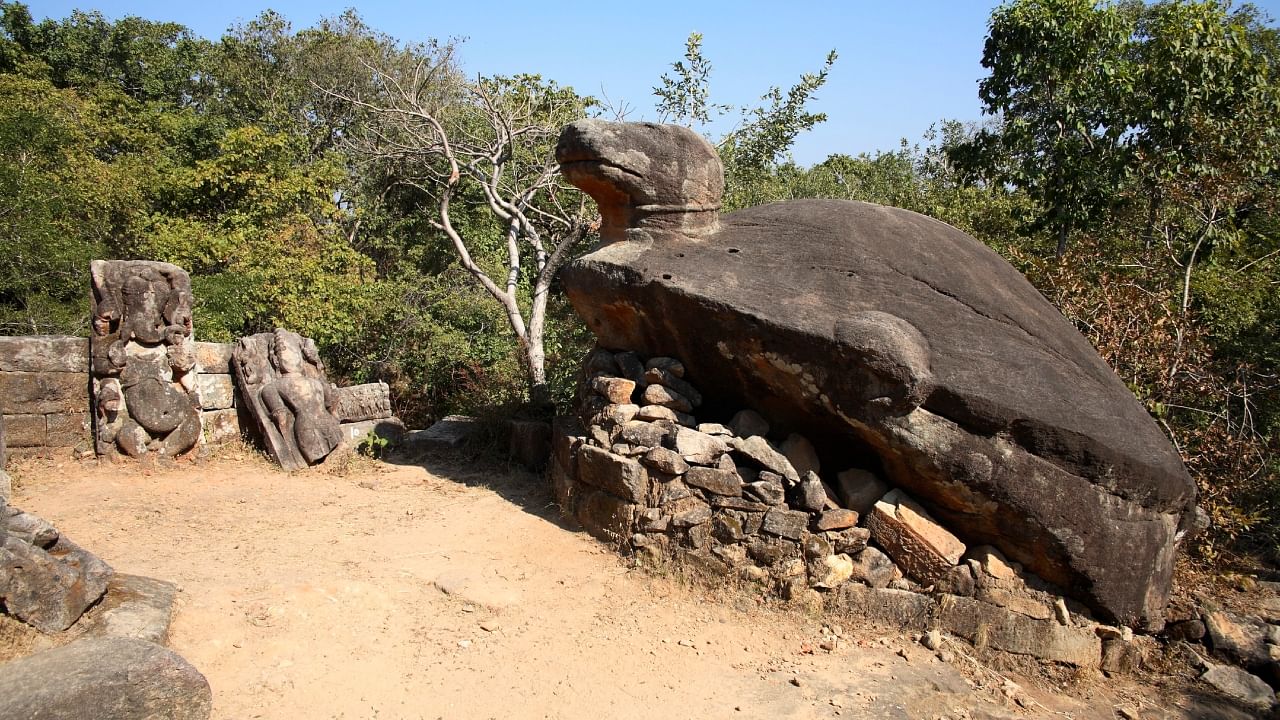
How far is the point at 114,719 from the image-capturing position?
3.35 m

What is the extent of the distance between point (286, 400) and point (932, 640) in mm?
6202

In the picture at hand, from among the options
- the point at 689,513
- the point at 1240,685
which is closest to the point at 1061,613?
the point at 1240,685

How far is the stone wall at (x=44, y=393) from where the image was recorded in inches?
293

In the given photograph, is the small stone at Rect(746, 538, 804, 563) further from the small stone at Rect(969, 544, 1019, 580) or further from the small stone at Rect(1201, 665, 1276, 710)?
the small stone at Rect(1201, 665, 1276, 710)

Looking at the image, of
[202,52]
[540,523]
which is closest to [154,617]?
[540,523]

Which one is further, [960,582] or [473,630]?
[960,582]

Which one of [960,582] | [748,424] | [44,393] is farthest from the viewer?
[44,393]

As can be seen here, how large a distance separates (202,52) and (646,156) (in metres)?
16.7

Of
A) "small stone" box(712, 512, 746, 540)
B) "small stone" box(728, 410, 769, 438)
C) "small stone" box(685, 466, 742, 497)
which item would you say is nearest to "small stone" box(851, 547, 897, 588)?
"small stone" box(712, 512, 746, 540)

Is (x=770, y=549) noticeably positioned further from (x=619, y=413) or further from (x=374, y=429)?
(x=374, y=429)

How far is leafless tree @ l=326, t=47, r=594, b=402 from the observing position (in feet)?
36.1

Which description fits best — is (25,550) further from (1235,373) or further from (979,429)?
(1235,373)

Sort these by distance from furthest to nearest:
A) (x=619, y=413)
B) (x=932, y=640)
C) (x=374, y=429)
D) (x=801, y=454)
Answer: (x=374, y=429)
(x=619, y=413)
(x=801, y=454)
(x=932, y=640)

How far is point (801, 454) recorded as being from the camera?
6023mm
